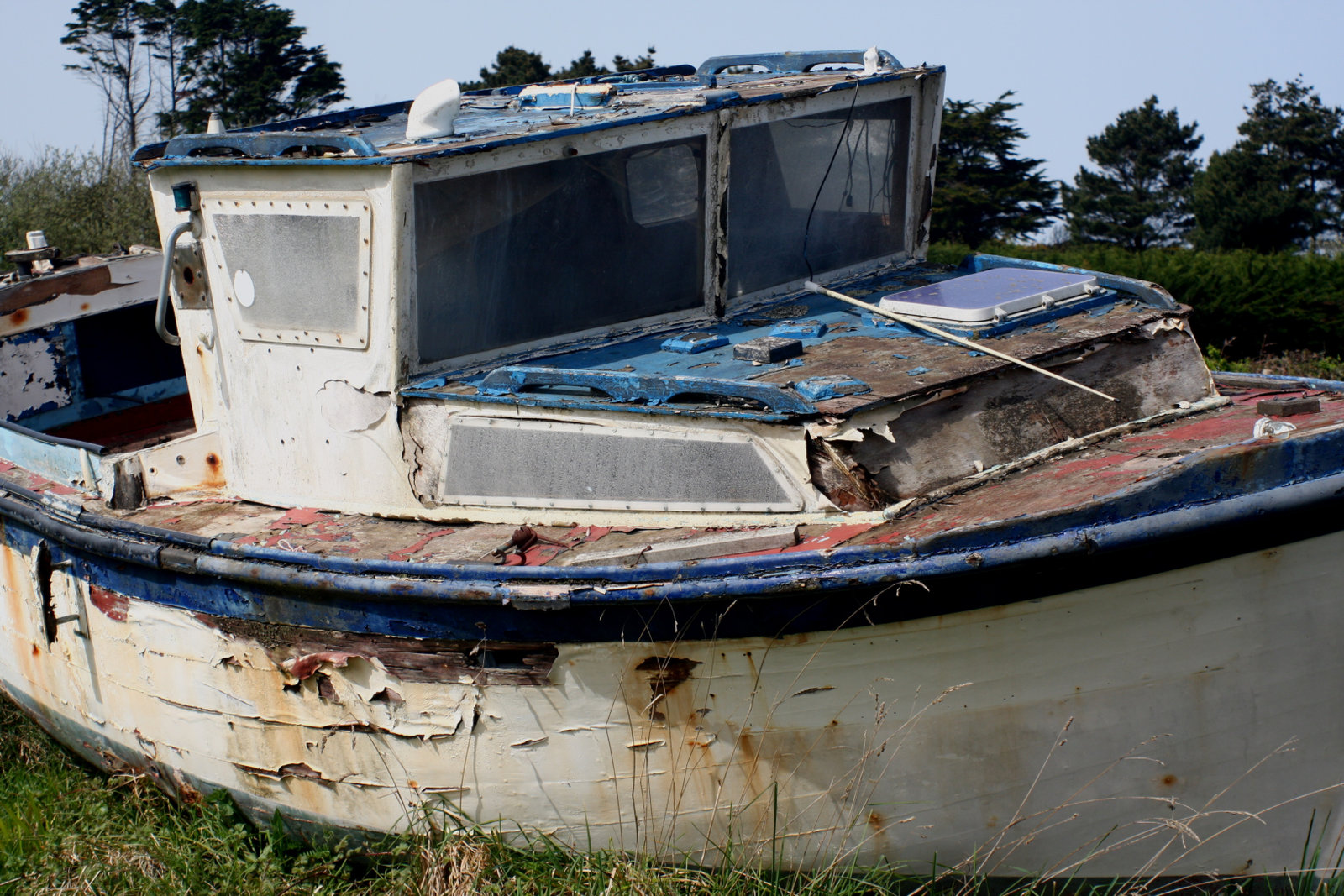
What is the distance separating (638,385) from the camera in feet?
11.7

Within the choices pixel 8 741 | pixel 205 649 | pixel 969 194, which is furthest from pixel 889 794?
pixel 969 194

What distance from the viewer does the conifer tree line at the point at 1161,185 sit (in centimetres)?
2542

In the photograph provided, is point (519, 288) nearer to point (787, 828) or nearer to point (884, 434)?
point (884, 434)

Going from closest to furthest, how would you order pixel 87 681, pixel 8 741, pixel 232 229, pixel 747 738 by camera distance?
1. pixel 747 738
2. pixel 232 229
3. pixel 87 681
4. pixel 8 741

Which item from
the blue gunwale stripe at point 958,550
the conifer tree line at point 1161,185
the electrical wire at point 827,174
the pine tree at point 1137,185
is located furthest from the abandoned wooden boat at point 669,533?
the pine tree at point 1137,185

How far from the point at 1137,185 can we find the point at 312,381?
107ft

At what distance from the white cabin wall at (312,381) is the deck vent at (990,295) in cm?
169

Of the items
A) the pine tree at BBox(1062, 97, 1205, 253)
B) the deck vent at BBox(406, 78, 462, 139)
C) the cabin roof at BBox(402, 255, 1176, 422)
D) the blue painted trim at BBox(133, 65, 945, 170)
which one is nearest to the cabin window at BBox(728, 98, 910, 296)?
the blue painted trim at BBox(133, 65, 945, 170)

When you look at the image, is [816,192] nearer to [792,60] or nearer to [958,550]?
[792,60]

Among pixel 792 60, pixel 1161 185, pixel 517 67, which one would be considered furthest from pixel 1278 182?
pixel 792 60

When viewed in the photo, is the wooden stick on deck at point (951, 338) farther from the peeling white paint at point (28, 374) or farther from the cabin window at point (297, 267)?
the peeling white paint at point (28, 374)

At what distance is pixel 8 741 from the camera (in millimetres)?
5223

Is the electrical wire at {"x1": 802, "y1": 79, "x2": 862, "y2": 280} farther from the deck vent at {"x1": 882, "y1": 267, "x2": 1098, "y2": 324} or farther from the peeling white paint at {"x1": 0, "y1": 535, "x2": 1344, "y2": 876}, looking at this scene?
the peeling white paint at {"x1": 0, "y1": 535, "x2": 1344, "y2": 876}

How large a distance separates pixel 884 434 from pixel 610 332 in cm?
124
